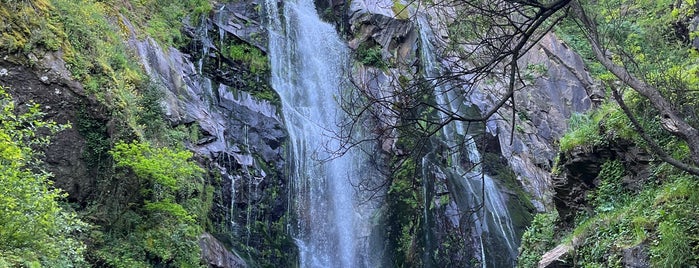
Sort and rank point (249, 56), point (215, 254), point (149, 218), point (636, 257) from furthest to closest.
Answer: point (249, 56) < point (215, 254) < point (149, 218) < point (636, 257)

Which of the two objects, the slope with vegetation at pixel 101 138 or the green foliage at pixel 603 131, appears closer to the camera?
the green foliage at pixel 603 131

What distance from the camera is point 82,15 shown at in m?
10.8

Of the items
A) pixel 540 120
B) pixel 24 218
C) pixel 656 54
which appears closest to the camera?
pixel 24 218

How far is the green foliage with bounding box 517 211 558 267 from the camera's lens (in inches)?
365

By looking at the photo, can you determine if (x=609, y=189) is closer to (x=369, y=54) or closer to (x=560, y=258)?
(x=560, y=258)

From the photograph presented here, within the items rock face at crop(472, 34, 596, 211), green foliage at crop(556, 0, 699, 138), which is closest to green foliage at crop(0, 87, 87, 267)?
green foliage at crop(556, 0, 699, 138)

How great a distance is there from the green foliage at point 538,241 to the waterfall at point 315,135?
511 centimetres

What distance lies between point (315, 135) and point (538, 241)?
343 inches

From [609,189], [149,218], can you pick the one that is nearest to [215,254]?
[149,218]

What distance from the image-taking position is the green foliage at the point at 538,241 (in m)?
9.27

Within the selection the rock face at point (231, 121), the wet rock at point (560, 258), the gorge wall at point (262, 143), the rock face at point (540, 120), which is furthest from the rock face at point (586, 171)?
the rock face at point (231, 121)

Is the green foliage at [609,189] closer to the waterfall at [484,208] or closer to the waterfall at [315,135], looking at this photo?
the waterfall at [315,135]

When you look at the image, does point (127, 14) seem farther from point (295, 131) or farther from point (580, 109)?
point (580, 109)

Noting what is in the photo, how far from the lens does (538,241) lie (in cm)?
964
